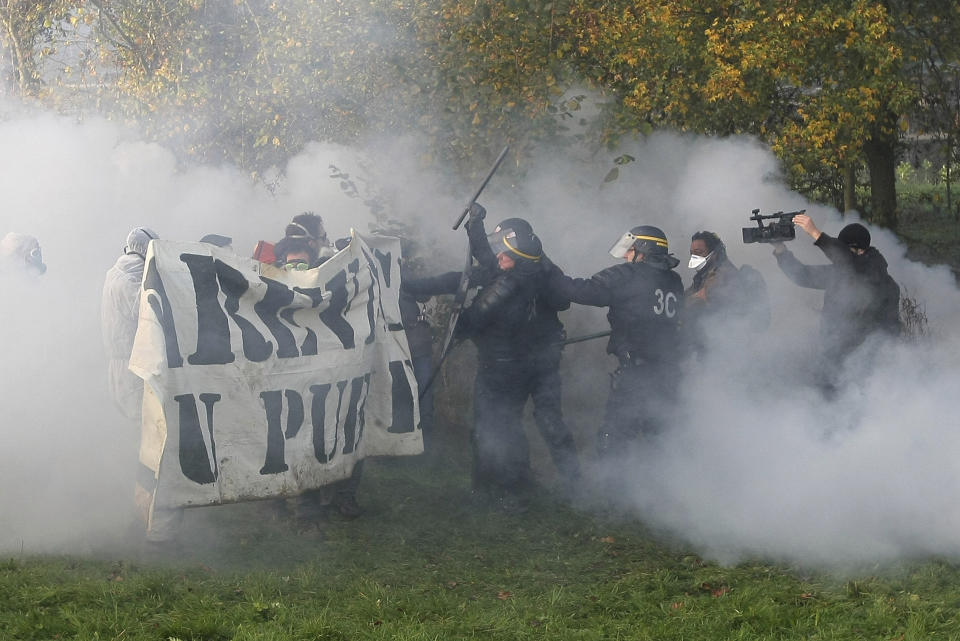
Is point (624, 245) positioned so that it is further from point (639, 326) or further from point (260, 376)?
point (260, 376)

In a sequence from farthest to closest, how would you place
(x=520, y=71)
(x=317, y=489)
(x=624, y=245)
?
(x=520, y=71) < (x=624, y=245) < (x=317, y=489)

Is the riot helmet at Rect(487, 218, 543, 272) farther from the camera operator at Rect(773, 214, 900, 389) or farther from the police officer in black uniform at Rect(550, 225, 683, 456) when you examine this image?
the camera operator at Rect(773, 214, 900, 389)

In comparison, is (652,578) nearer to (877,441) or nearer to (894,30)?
(877,441)

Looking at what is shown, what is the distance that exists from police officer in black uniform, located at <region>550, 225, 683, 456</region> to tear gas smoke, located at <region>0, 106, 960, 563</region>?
0.65 feet

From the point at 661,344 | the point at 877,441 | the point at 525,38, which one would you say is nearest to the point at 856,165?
the point at 525,38

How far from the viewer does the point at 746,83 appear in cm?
1109

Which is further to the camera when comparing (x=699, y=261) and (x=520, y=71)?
(x=520, y=71)

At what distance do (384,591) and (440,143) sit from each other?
5.10m

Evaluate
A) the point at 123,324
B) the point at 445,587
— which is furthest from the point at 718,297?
the point at 123,324

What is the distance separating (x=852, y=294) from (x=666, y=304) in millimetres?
1407

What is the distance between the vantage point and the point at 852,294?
8.37 meters

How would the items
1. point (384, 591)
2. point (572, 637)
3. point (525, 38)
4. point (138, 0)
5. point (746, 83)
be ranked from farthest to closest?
1. point (138, 0)
2. point (746, 83)
3. point (525, 38)
4. point (384, 591)
5. point (572, 637)

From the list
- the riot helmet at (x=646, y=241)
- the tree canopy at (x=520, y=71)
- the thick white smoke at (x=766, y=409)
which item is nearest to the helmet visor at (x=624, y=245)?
the riot helmet at (x=646, y=241)

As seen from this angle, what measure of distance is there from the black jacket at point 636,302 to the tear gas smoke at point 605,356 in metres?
0.42
